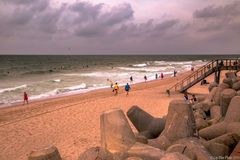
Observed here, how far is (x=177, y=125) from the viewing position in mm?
6266

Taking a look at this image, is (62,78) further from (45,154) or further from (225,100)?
(45,154)

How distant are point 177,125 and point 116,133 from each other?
1.45 metres

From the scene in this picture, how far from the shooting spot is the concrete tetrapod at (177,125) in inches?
240

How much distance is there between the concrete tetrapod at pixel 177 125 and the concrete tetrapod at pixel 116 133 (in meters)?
0.61

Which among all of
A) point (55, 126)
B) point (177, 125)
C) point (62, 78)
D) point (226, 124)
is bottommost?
point (62, 78)

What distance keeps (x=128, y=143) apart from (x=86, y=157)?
121cm

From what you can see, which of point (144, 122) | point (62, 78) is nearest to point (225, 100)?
point (144, 122)

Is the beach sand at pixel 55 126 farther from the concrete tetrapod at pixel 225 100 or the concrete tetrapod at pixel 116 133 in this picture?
the concrete tetrapod at pixel 225 100

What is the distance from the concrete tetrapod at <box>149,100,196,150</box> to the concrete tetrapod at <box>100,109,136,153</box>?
2.01ft

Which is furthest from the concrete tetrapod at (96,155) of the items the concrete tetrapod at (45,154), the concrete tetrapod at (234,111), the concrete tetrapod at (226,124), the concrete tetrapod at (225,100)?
the concrete tetrapod at (225,100)

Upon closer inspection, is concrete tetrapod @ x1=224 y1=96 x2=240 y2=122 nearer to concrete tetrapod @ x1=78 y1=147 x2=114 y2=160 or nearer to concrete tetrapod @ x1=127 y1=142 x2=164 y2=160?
concrete tetrapod @ x1=127 y1=142 x2=164 y2=160

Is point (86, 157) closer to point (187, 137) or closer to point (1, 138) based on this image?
point (187, 137)

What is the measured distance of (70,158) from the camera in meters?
9.72

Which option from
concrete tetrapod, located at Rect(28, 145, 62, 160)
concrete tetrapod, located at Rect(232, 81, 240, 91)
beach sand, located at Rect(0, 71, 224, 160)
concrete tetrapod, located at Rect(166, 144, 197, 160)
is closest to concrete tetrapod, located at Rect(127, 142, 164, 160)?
concrete tetrapod, located at Rect(166, 144, 197, 160)
